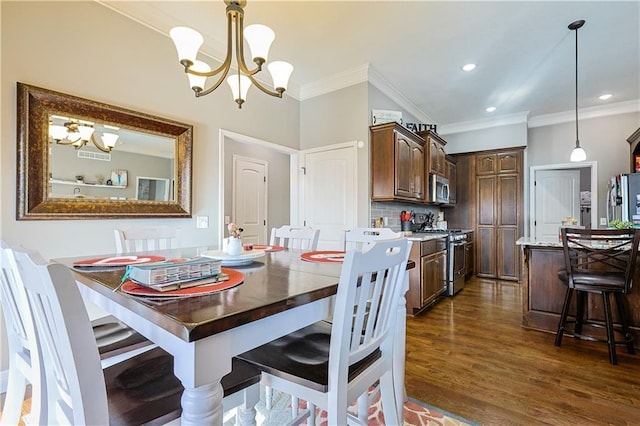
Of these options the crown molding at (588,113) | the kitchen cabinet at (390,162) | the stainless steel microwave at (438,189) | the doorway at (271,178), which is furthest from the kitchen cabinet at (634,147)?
the doorway at (271,178)

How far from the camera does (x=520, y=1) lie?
2.43 meters

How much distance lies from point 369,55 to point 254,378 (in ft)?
10.7

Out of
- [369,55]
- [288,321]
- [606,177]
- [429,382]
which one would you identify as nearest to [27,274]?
[288,321]

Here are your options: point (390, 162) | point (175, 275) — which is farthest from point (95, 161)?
point (390, 162)

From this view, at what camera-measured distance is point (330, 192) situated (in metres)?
3.87

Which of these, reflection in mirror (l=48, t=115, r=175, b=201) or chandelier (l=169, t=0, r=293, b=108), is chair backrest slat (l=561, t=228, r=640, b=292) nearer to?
chandelier (l=169, t=0, r=293, b=108)

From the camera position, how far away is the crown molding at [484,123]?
5.06 m

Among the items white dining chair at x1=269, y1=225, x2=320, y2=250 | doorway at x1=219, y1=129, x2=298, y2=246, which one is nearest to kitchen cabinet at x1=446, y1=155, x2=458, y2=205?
doorway at x1=219, y1=129, x2=298, y2=246

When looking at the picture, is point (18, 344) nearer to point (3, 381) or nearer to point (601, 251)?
point (3, 381)

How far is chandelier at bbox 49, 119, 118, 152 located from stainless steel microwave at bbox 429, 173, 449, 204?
155 inches

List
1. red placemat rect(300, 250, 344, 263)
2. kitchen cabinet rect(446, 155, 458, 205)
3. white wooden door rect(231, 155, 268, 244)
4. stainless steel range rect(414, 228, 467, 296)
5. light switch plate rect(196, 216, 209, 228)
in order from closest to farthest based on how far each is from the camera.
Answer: red placemat rect(300, 250, 344, 263) < light switch plate rect(196, 216, 209, 228) < stainless steel range rect(414, 228, 467, 296) < white wooden door rect(231, 155, 268, 244) < kitchen cabinet rect(446, 155, 458, 205)

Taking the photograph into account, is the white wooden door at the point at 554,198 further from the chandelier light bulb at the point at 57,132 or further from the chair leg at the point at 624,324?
the chandelier light bulb at the point at 57,132

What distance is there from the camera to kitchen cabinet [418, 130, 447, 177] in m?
4.35

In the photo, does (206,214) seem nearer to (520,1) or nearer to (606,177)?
(520,1)
